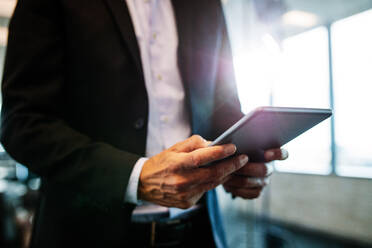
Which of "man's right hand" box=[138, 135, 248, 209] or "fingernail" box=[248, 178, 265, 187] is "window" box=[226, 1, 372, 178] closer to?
"fingernail" box=[248, 178, 265, 187]

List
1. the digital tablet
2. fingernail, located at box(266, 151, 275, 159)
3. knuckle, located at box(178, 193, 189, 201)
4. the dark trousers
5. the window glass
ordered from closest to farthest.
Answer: the digital tablet, knuckle, located at box(178, 193, 189, 201), fingernail, located at box(266, 151, 275, 159), the dark trousers, the window glass

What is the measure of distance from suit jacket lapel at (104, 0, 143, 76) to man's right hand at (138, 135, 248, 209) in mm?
263

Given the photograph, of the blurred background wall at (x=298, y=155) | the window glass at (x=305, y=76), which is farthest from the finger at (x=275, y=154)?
the window glass at (x=305, y=76)

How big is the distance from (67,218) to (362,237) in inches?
122

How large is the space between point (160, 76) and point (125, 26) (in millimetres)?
175

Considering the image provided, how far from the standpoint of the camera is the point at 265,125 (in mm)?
372

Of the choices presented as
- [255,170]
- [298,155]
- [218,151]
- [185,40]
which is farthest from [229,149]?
[298,155]

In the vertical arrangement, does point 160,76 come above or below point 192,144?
above

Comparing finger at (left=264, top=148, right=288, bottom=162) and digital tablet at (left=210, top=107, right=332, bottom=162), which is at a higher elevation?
digital tablet at (left=210, top=107, right=332, bottom=162)

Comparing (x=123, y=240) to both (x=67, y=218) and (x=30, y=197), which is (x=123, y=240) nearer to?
(x=67, y=218)

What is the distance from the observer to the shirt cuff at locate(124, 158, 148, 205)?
0.46 meters

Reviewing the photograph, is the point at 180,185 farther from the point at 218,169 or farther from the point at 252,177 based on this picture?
the point at 252,177

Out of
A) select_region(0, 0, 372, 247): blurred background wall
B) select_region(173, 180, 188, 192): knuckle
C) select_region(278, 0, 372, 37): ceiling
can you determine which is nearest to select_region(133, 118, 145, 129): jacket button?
select_region(173, 180, 188, 192): knuckle

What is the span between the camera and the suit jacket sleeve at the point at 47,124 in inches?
18.5
